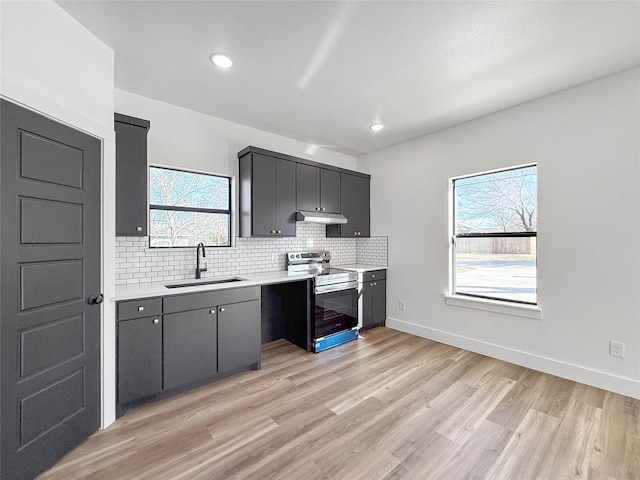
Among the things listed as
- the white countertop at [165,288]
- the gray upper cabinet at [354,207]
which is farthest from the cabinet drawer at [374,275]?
the white countertop at [165,288]

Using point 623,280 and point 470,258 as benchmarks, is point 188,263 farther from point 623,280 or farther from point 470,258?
point 623,280

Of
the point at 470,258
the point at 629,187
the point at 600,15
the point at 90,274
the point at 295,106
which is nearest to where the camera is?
the point at 600,15

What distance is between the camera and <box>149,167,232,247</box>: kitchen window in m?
2.82

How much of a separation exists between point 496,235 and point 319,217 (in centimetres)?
210

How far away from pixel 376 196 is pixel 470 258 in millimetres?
1648

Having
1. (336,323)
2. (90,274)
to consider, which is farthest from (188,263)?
(336,323)

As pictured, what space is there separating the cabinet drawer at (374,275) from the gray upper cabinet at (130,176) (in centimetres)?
275

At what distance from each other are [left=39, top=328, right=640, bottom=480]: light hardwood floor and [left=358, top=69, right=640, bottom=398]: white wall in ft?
1.01

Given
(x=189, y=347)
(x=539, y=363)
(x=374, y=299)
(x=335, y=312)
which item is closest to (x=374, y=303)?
(x=374, y=299)

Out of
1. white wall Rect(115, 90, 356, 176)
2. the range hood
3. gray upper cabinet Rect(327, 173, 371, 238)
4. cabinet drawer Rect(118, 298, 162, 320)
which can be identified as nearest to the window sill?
gray upper cabinet Rect(327, 173, 371, 238)

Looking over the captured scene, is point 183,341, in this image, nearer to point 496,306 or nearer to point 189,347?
point 189,347

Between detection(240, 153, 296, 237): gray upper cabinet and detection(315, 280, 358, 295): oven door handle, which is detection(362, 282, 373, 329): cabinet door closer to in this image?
detection(315, 280, 358, 295): oven door handle

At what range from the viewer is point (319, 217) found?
3654 mm

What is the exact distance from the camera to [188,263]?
296 centimetres
